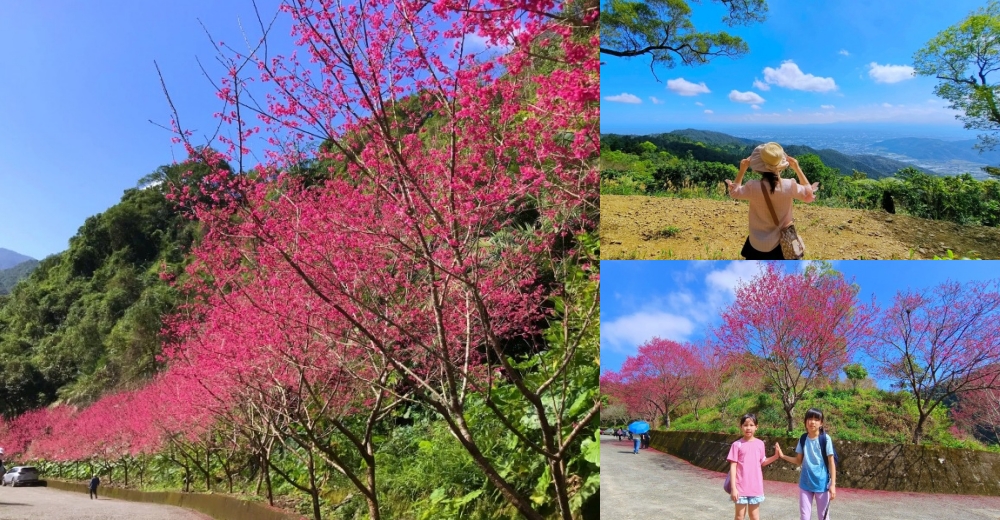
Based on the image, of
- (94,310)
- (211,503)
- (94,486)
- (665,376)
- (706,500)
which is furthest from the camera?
(94,310)

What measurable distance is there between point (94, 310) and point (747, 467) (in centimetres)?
3821

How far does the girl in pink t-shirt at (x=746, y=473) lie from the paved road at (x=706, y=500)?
2.60 ft

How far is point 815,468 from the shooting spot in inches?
131

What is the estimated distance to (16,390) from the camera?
33812 mm

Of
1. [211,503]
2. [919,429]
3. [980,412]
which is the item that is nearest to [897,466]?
[919,429]

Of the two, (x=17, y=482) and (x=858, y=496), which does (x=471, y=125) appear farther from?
(x=17, y=482)

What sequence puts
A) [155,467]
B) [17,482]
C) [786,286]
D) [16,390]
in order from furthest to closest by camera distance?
[16,390], [17,482], [155,467], [786,286]

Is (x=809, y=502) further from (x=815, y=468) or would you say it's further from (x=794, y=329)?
(x=794, y=329)

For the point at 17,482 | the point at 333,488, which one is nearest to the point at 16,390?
the point at 17,482

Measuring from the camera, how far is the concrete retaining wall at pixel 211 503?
7.86 m

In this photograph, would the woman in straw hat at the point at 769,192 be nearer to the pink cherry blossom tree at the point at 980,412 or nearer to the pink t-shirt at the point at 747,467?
the pink t-shirt at the point at 747,467

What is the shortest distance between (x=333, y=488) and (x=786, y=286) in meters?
5.64

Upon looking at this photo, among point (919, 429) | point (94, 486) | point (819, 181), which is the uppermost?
point (819, 181)

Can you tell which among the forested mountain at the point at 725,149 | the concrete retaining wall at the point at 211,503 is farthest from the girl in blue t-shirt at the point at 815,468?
the concrete retaining wall at the point at 211,503
